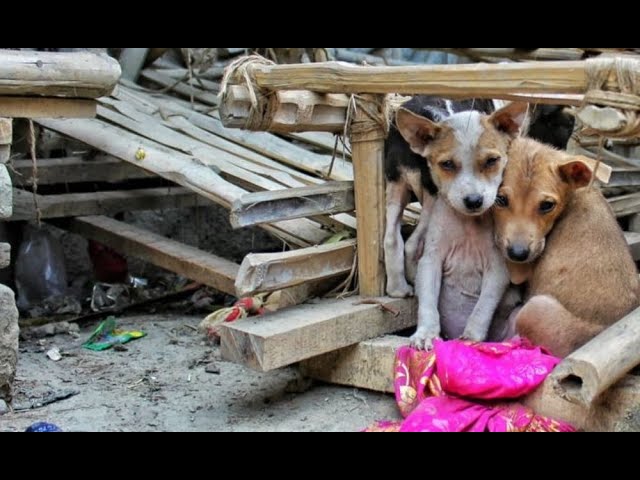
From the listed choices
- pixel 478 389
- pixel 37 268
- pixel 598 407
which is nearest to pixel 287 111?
pixel 478 389

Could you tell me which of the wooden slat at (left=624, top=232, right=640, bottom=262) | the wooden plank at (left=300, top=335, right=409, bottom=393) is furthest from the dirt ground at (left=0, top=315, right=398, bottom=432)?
the wooden slat at (left=624, top=232, right=640, bottom=262)

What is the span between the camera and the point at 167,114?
769cm

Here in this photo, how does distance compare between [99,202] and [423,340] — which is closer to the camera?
[423,340]

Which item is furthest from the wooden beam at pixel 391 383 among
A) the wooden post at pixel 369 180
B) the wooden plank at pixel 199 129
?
the wooden plank at pixel 199 129

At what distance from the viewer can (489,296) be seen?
→ 206 inches

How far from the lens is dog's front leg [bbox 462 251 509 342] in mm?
5203

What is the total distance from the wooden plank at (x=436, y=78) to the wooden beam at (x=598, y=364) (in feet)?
3.49

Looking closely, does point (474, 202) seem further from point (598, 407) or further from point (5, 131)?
point (5, 131)

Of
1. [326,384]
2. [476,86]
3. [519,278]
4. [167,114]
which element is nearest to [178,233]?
[167,114]

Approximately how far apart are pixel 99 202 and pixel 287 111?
270 centimetres

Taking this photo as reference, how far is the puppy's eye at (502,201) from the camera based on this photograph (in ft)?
16.4

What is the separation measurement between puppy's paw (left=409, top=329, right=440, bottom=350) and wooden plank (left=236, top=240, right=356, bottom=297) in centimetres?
67

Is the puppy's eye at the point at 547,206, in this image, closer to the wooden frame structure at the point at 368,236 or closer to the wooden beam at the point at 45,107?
the wooden frame structure at the point at 368,236
